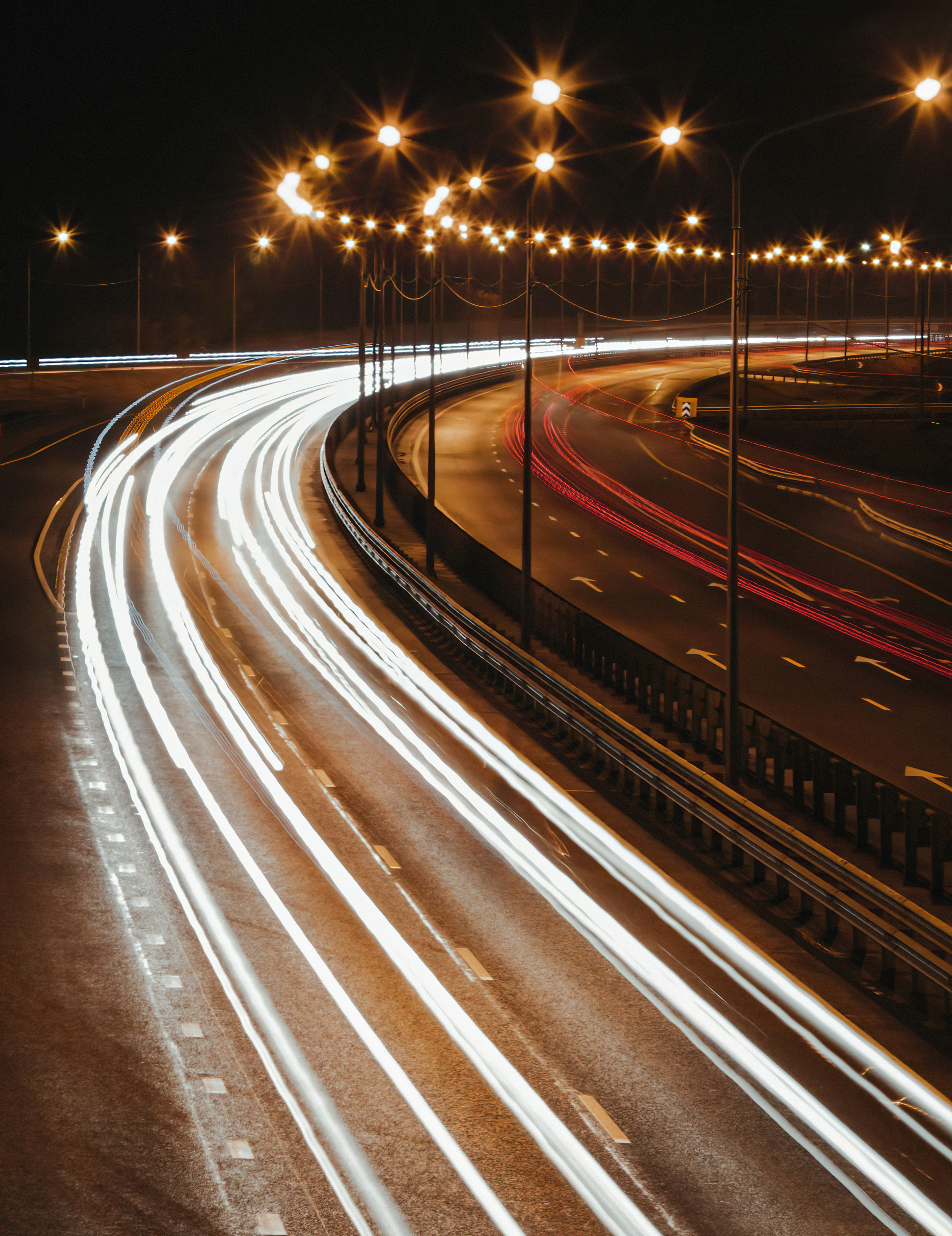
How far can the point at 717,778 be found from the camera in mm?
19938

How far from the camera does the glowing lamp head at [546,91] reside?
17.2m

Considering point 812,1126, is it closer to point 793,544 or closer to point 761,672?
point 761,672

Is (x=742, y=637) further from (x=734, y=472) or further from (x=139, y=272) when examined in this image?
(x=139, y=272)

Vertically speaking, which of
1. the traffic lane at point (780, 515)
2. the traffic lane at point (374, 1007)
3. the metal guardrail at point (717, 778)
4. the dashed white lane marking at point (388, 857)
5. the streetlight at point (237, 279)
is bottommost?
the traffic lane at point (374, 1007)

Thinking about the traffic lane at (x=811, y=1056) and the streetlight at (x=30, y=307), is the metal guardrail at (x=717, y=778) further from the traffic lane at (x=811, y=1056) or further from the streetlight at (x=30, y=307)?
the streetlight at (x=30, y=307)

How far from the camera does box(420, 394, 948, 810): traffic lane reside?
24.0 meters

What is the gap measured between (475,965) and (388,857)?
11.2 ft

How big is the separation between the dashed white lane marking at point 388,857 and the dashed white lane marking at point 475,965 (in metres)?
2.60

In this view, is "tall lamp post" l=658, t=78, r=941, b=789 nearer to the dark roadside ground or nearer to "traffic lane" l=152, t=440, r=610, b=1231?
"traffic lane" l=152, t=440, r=610, b=1231

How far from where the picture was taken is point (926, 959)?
40.1 ft

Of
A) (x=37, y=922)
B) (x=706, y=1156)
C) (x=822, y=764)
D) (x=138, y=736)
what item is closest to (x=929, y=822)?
(x=822, y=764)

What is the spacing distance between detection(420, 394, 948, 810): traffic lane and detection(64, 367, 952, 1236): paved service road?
247 inches

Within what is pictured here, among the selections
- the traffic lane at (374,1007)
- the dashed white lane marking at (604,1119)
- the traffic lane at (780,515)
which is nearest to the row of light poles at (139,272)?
the traffic lane at (780,515)

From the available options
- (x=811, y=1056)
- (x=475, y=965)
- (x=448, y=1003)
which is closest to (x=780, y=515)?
(x=475, y=965)
